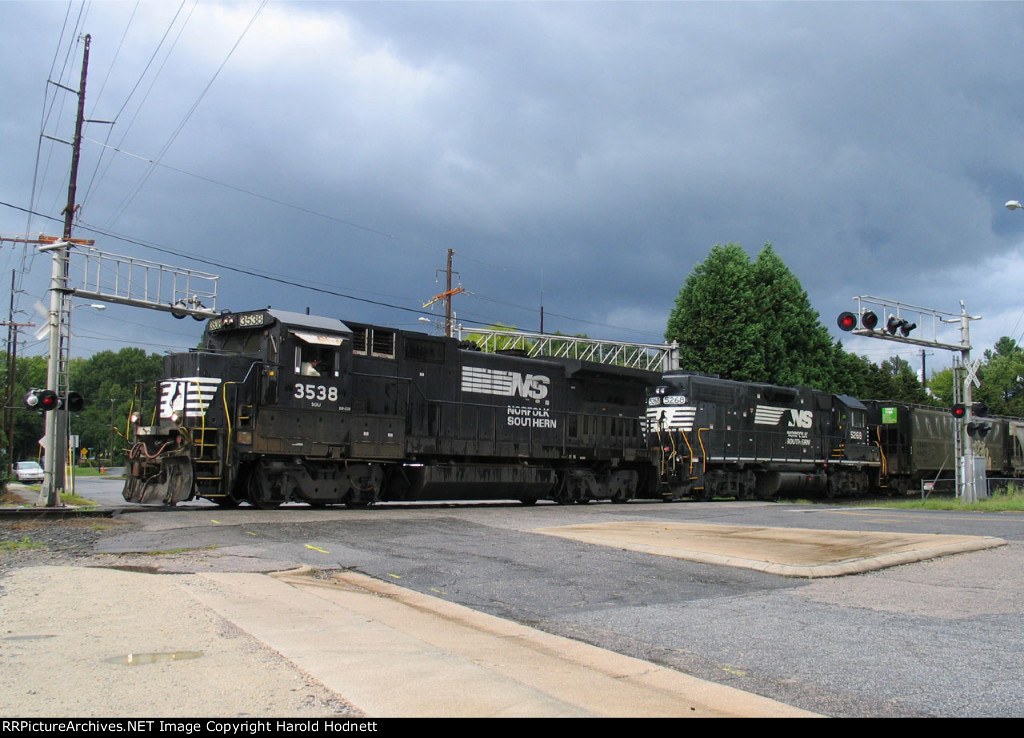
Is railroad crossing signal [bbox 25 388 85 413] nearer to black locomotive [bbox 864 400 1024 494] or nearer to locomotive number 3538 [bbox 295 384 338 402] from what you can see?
locomotive number 3538 [bbox 295 384 338 402]

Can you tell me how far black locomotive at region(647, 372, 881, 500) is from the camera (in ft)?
78.6

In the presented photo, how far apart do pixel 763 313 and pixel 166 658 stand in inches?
1573

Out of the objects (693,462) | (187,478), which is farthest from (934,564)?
(693,462)

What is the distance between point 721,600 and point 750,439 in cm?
1949

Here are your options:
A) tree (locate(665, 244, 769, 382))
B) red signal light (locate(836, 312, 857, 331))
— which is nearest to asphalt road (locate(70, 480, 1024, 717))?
red signal light (locate(836, 312, 857, 331))

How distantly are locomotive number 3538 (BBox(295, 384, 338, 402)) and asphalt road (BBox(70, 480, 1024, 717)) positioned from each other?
3.17 metres

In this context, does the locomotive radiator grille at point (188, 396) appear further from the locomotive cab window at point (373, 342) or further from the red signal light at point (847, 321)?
the red signal light at point (847, 321)

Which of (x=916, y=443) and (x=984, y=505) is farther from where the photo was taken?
(x=916, y=443)

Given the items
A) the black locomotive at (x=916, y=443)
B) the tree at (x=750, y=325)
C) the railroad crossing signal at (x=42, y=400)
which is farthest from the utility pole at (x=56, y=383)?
the tree at (x=750, y=325)

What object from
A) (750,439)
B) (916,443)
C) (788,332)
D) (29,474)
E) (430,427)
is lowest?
(29,474)

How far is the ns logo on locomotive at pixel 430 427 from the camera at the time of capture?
15.1 metres

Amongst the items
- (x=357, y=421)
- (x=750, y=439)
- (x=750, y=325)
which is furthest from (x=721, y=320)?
(x=357, y=421)

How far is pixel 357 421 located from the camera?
16484 mm

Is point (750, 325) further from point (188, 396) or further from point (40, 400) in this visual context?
point (40, 400)
